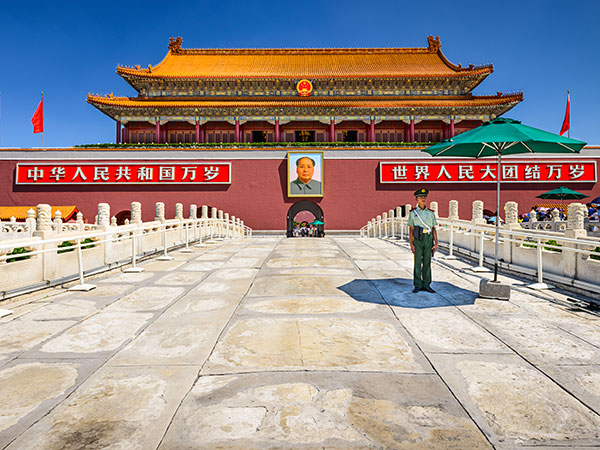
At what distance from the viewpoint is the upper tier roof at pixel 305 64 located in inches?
1139

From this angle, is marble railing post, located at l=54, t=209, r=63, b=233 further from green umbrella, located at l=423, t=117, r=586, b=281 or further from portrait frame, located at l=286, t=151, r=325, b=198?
portrait frame, located at l=286, t=151, r=325, b=198

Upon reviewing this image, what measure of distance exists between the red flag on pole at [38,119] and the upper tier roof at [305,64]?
6029mm

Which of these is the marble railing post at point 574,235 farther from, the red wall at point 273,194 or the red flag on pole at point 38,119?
the red flag on pole at point 38,119

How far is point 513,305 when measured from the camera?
5.36m

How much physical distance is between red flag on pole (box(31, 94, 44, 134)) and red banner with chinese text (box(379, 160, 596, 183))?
2443 centimetres

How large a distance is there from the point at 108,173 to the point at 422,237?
24.3 meters

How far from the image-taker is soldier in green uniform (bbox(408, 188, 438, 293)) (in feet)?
19.5

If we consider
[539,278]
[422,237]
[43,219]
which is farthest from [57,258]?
[539,278]

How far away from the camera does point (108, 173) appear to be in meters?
24.8

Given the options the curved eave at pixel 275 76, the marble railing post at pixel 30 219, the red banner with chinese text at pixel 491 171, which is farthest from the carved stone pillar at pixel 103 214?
the curved eave at pixel 275 76

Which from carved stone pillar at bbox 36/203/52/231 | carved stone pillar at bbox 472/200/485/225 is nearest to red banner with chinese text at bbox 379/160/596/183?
carved stone pillar at bbox 472/200/485/225

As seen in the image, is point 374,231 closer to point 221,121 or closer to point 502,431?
point 221,121

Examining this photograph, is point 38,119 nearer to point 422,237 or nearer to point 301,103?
point 301,103

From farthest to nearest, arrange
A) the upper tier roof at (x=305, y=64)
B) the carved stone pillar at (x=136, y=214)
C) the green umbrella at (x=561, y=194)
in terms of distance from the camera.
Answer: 1. the upper tier roof at (x=305, y=64)
2. the green umbrella at (x=561, y=194)
3. the carved stone pillar at (x=136, y=214)
